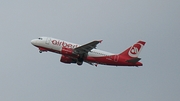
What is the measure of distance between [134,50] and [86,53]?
11.4m

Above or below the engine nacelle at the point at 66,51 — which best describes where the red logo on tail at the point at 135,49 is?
above

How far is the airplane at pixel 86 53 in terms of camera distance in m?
99.2

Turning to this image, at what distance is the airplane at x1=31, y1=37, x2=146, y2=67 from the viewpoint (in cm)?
9919

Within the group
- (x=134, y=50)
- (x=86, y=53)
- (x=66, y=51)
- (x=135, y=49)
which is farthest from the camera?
(x=135, y=49)

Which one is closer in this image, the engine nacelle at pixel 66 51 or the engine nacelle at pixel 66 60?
the engine nacelle at pixel 66 51

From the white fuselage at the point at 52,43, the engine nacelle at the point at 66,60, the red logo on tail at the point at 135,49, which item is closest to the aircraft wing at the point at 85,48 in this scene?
the white fuselage at the point at 52,43

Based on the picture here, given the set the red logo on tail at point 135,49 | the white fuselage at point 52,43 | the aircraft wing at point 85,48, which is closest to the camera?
the aircraft wing at point 85,48

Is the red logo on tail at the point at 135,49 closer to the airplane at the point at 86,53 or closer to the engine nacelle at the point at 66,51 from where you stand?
the airplane at the point at 86,53

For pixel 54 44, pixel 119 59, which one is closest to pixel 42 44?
pixel 54 44

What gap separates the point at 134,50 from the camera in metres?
106

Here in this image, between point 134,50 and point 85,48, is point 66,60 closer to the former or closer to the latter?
point 85,48

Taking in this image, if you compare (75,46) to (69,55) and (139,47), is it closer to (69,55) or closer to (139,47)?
(69,55)

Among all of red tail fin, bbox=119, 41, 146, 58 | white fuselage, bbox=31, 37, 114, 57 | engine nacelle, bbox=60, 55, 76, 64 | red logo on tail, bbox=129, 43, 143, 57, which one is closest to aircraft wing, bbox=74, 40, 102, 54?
Result: white fuselage, bbox=31, 37, 114, 57

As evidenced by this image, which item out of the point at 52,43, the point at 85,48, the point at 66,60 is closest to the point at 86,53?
the point at 85,48
